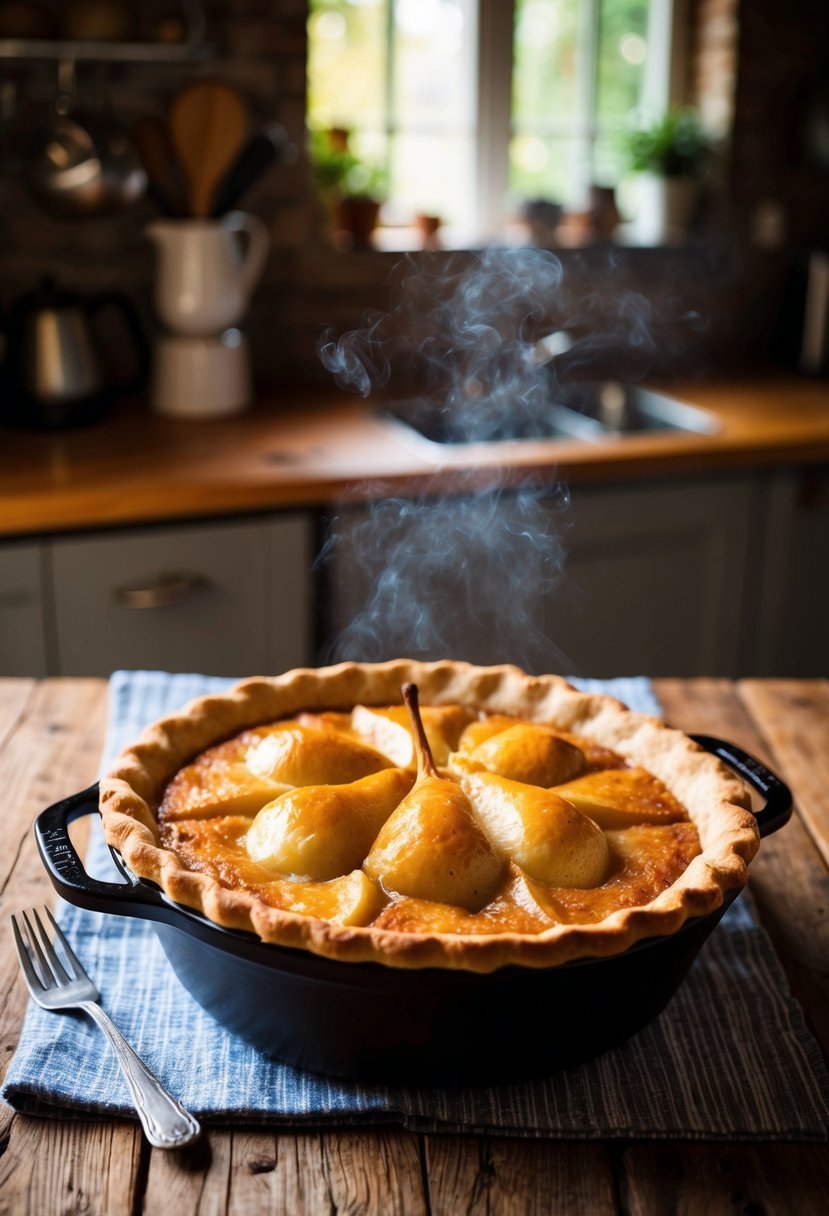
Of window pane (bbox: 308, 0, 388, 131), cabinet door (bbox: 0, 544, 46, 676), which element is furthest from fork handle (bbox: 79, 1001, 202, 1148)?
window pane (bbox: 308, 0, 388, 131)

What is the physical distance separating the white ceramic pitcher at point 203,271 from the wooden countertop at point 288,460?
0.76 feet

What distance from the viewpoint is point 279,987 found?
90cm

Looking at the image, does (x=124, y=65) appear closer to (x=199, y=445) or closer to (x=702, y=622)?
(x=199, y=445)

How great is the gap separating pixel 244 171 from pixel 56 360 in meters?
0.59

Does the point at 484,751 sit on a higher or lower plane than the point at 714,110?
lower

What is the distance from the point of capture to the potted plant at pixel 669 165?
11.1ft

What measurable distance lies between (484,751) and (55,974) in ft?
1.43

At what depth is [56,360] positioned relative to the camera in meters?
2.55

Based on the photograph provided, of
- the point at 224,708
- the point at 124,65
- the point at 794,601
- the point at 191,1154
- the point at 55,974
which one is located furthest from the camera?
the point at 794,601

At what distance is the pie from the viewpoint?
90 cm

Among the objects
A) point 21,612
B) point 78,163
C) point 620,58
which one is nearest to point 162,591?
point 21,612

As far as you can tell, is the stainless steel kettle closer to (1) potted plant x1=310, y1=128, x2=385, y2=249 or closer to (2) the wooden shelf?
(2) the wooden shelf

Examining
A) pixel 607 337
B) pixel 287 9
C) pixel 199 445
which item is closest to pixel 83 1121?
pixel 199 445

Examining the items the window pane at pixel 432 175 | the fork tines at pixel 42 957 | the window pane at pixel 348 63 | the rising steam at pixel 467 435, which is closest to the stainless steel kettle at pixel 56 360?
the rising steam at pixel 467 435
